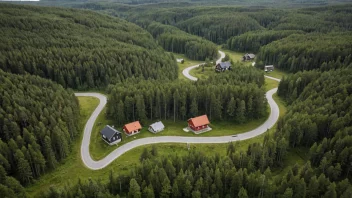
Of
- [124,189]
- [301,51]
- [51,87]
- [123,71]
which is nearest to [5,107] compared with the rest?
[51,87]

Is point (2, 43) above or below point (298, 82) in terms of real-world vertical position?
above

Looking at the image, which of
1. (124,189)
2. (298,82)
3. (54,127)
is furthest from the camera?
(298,82)

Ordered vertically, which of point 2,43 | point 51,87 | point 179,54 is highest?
point 2,43

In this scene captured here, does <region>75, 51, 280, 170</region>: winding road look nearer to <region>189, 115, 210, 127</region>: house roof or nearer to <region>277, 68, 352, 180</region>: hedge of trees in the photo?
<region>189, 115, 210, 127</region>: house roof

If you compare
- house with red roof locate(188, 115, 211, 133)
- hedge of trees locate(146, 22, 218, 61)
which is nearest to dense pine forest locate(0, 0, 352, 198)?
house with red roof locate(188, 115, 211, 133)

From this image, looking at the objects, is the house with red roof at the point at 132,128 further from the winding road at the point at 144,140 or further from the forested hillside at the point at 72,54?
the forested hillside at the point at 72,54

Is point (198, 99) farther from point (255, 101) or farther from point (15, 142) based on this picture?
point (15, 142)

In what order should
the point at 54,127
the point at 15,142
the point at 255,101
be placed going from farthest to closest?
1. the point at 255,101
2. the point at 54,127
3. the point at 15,142

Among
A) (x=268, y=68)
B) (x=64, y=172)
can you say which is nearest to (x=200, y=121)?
(x=64, y=172)
